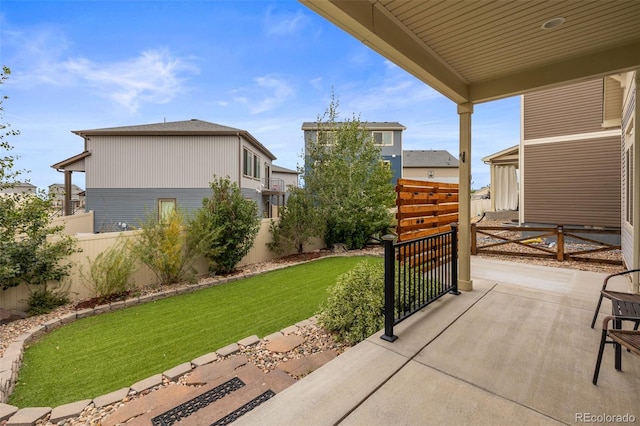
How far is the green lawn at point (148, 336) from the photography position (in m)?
2.55

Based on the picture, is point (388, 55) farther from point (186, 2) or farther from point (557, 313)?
point (186, 2)

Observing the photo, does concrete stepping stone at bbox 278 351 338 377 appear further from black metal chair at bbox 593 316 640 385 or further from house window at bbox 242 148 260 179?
house window at bbox 242 148 260 179

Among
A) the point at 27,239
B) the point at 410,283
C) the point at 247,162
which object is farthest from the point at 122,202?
the point at 410,283

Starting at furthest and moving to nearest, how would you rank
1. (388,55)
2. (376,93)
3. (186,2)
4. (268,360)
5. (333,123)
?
(376,93) → (333,123) → (186,2) → (268,360) → (388,55)

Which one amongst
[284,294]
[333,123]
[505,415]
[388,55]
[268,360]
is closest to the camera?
[505,415]

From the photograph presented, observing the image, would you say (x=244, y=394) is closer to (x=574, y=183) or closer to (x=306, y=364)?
(x=306, y=364)

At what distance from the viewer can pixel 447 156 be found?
96.4ft

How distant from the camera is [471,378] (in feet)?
6.73

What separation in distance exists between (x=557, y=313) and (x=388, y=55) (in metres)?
3.34

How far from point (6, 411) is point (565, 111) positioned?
12883 millimetres

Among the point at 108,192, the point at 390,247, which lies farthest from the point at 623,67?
the point at 108,192

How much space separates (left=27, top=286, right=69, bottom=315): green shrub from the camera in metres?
4.22

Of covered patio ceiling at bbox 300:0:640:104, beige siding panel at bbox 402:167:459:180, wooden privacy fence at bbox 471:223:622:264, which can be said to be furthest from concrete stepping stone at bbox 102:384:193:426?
beige siding panel at bbox 402:167:459:180

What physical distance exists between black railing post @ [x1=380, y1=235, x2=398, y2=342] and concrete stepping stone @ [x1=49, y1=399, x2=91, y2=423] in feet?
8.06
